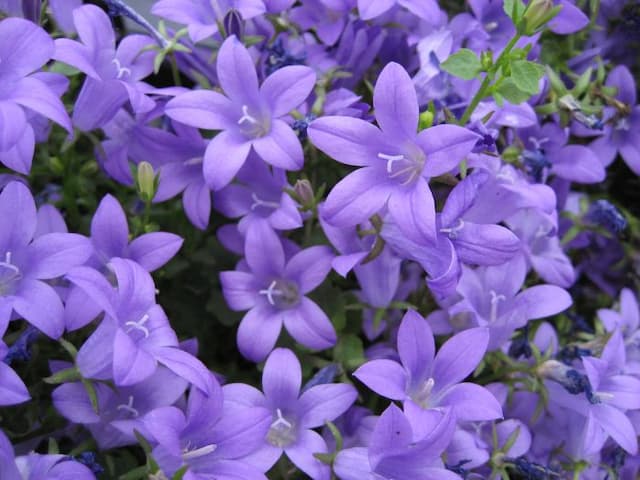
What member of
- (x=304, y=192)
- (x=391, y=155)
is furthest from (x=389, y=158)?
(x=304, y=192)

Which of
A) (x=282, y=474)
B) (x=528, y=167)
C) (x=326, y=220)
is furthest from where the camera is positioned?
(x=528, y=167)

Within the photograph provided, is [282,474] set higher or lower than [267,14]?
lower

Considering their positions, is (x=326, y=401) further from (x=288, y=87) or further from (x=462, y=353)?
(x=288, y=87)

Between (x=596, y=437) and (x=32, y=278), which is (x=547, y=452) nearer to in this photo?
(x=596, y=437)

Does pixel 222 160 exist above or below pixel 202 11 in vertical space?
below

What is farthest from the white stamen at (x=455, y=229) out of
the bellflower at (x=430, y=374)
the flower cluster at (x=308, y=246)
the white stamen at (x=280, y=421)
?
the white stamen at (x=280, y=421)

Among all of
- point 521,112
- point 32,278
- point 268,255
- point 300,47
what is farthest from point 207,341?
point 521,112
